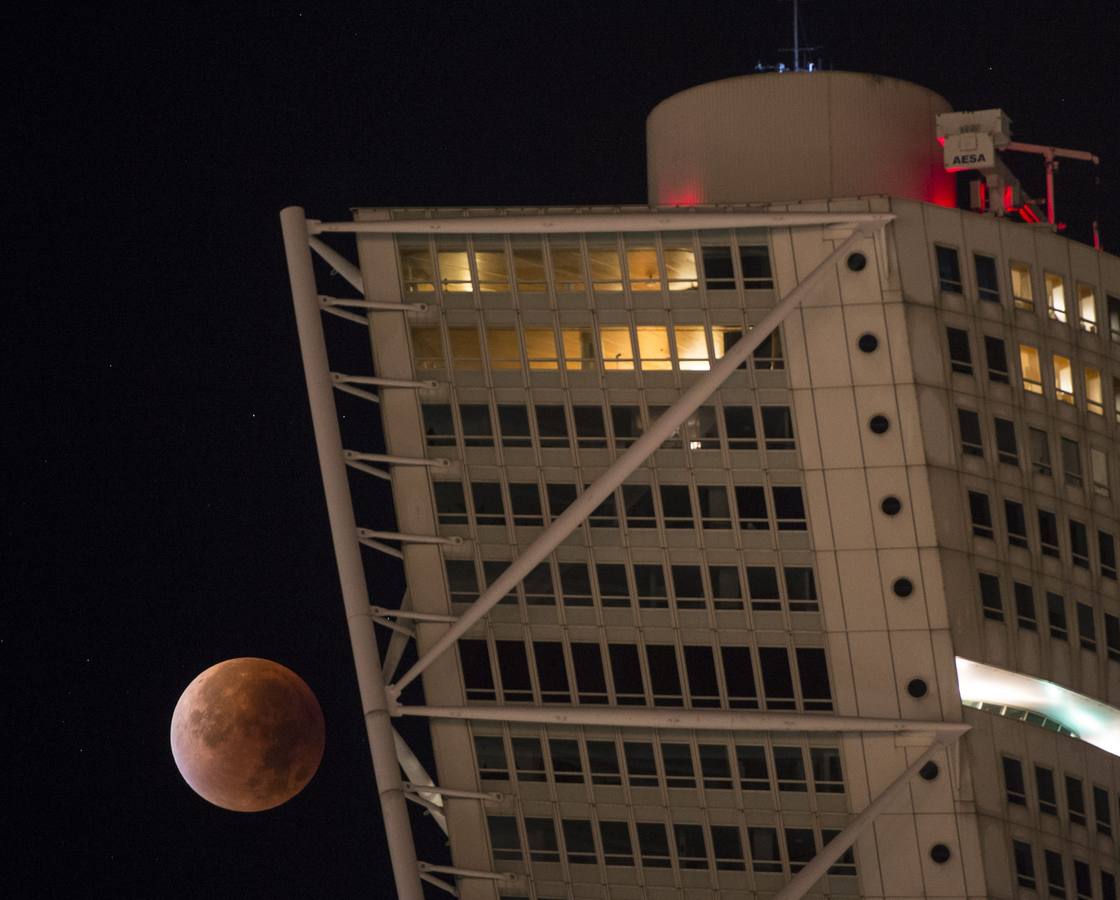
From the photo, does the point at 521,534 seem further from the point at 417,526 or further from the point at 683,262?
the point at 683,262

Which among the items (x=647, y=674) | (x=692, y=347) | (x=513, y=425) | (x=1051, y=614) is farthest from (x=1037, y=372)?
(x=513, y=425)

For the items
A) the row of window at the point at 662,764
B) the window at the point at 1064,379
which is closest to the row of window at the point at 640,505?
the row of window at the point at 662,764

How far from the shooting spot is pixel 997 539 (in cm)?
5566

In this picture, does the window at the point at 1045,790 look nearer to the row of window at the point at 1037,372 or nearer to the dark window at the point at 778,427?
the row of window at the point at 1037,372

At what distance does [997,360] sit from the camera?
183ft

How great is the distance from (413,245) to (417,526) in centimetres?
725

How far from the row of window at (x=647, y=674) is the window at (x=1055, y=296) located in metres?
10.7

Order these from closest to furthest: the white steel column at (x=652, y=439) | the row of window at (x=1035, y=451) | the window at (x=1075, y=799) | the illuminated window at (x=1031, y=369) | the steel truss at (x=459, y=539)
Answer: the white steel column at (x=652, y=439) → the steel truss at (x=459, y=539) → the row of window at (x=1035, y=451) → the illuminated window at (x=1031, y=369) → the window at (x=1075, y=799)

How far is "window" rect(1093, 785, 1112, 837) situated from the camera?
57.5 meters

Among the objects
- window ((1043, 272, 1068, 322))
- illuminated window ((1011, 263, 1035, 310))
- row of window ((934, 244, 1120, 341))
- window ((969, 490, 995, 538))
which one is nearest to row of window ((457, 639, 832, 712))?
window ((969, 490, 995, 538))

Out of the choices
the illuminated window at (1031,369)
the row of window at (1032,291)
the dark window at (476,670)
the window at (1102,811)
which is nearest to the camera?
the row of window at (1032,291)

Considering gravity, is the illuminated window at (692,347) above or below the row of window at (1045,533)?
above

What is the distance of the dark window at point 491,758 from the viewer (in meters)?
57.8

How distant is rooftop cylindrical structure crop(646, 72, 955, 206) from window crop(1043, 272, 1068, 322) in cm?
474
